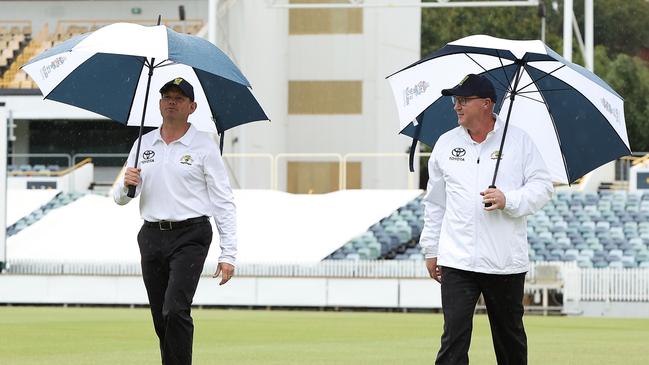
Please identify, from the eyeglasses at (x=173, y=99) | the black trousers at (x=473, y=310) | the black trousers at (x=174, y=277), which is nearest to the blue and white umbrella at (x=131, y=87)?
the eyeglasses at (x=173, y=99)

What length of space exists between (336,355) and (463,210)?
255 inches

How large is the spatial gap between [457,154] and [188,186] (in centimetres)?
164

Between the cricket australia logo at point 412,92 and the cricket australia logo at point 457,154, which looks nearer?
the cricket australia logo at point 457,154

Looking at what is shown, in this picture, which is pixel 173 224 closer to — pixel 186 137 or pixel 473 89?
pixel 186 137

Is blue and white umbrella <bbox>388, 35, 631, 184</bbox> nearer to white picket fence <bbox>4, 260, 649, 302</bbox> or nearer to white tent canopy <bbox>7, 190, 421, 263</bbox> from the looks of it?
white picket fence <bbox>4, 260, 649, 302</bbox>

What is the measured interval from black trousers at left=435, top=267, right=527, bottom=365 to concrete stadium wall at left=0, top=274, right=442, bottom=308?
19675 millimetres

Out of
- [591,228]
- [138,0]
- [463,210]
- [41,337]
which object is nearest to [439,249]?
[463,210]

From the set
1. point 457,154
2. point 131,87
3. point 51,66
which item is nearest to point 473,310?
point 457,154

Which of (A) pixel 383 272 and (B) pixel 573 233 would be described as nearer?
(A) pixel 383 272

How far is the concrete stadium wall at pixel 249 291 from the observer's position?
28219 mm

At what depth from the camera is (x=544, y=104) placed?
30.2ft

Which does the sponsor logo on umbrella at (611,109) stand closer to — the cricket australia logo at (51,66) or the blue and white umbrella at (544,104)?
the blue and white umbrella at (544,104)

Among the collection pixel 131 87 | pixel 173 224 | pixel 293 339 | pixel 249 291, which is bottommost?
pixel 249 291

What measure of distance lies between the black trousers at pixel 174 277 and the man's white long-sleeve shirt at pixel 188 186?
0.10 m
